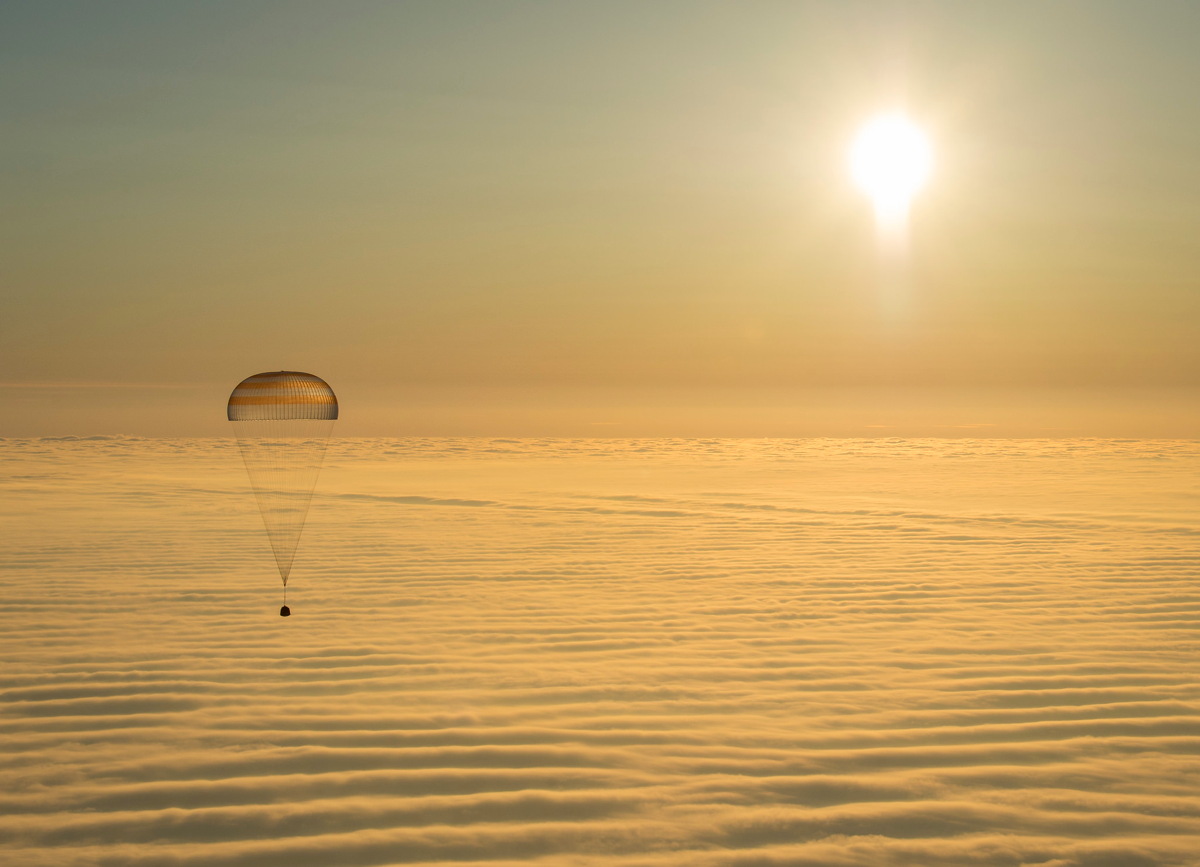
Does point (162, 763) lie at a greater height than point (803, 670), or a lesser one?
lesser

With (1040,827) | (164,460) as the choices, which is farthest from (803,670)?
(164,460)

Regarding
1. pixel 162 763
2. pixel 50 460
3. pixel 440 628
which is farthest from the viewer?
pixel 50 460

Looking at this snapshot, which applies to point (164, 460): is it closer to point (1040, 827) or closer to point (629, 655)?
point (629, 655)

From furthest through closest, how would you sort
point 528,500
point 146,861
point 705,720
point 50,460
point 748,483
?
point 50,460 < point 748,483 < point 528,500 < point 705,720 < point 146,861

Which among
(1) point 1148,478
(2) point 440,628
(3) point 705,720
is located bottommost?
(3) point 705,720

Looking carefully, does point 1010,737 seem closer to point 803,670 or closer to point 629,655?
point 803,670

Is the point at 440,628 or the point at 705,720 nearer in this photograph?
the point at 705,720
